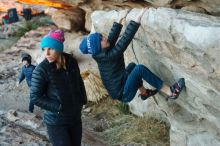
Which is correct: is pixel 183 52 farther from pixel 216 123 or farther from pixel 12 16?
pixel 12 16

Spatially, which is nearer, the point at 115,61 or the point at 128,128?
the point at 115,61

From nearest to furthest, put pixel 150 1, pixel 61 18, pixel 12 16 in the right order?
1. pixel 150 1
2. pixel 61 18
3. pixel 12 16

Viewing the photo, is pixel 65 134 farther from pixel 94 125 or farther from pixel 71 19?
pixel 71 19

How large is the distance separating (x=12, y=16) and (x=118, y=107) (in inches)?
444

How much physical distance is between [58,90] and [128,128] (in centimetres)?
388

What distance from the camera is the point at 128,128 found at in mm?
8703

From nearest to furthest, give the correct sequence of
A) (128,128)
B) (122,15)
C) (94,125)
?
(122,15) < (128,128) < (94,125)

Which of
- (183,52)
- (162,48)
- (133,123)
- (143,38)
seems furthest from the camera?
(133,123)

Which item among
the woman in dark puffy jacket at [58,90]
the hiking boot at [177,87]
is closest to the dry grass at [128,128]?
the hiking boot at [177,87]

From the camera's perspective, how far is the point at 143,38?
599 centimetres

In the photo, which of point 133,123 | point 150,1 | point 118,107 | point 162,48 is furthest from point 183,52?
point 118,107

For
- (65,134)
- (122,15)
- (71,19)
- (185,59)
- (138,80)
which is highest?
(122,15)

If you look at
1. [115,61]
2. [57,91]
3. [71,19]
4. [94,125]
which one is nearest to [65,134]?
[57,91]

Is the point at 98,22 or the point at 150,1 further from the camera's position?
the point at 150,1
